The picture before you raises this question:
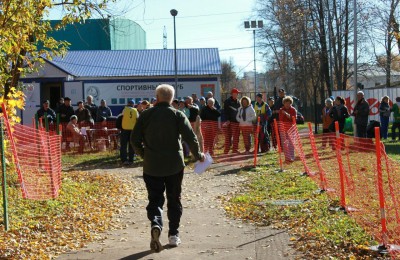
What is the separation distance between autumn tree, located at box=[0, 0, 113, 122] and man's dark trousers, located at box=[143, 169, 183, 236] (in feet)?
11.7

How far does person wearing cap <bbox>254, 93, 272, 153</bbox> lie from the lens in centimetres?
1838

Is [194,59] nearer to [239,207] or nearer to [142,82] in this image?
[142,82]


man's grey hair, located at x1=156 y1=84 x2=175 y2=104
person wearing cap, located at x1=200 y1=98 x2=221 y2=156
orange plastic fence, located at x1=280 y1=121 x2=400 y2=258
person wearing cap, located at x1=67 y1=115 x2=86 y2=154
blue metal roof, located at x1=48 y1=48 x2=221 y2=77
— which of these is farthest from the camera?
blue metal roof, located at x1=48 y1=48 x2=221 y2=77

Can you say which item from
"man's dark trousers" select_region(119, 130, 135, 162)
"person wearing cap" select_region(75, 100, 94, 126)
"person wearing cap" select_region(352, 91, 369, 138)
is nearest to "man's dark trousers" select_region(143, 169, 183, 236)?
"man's dark trousers" select_region(119, 130, 135, 162)

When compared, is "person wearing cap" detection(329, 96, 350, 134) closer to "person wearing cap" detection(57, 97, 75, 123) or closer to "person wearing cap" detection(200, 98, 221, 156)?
"person wearing cap" detection(200, 98, 221, 156)

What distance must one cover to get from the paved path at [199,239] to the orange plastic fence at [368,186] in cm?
108

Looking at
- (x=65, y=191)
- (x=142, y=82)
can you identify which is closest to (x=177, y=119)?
(x=65, y=191)

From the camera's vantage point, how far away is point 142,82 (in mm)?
33188

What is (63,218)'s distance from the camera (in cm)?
878

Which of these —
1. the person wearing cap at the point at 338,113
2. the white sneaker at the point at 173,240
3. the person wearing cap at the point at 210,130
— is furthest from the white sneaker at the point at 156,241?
the person wearing cap at the point at 338,113

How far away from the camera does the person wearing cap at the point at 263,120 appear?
60.3 feet

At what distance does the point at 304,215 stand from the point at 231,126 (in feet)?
32.9

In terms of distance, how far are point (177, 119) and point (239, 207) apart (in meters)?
3.07

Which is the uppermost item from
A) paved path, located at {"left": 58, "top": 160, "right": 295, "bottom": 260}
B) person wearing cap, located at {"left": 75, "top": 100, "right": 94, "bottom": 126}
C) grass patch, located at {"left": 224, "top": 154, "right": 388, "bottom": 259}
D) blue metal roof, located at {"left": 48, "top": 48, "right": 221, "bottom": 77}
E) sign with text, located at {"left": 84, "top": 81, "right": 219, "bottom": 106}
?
blue metal roof, located at {"left": 48, "top": 48, "right": 221, "bottom": 77}
